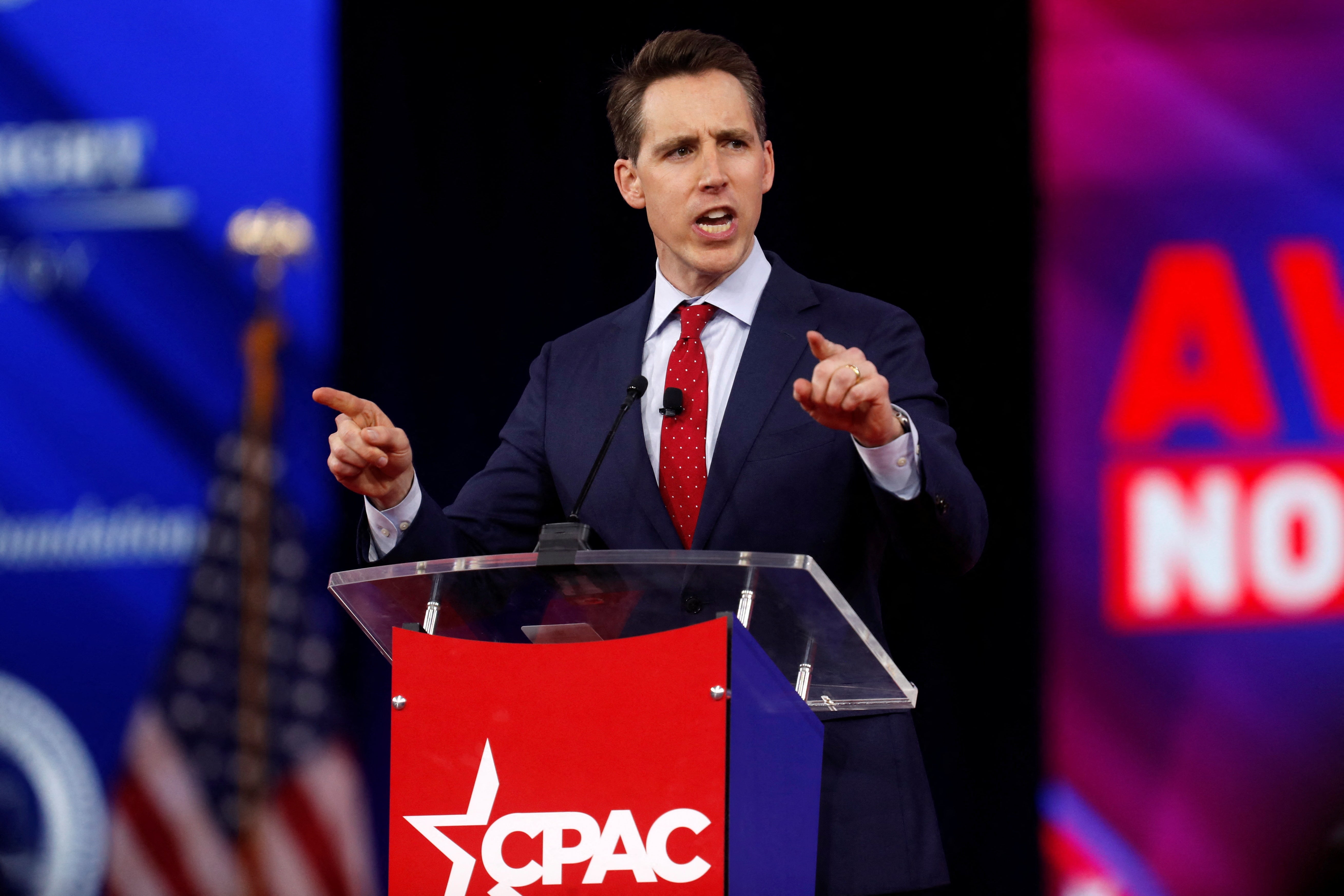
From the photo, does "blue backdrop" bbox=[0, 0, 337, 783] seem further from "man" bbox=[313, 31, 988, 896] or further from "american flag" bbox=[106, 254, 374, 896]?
"man" bbox=[313, 31, 988, 896]

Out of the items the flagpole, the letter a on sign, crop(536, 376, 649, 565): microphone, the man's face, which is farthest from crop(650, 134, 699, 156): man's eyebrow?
the flagpole

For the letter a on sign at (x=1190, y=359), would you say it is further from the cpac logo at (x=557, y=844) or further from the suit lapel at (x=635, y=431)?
the cpac logo at (x=557, y=844)

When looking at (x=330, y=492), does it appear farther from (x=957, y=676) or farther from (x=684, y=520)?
(x=684, y=520)

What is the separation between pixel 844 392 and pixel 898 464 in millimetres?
181

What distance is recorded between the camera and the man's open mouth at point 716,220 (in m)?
1.93

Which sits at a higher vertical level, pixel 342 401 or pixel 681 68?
pixel 681 68

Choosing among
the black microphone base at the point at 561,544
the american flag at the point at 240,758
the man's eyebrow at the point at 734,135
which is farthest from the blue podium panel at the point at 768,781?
the american flag at the point at 240,758

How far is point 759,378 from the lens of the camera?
5.77 ft

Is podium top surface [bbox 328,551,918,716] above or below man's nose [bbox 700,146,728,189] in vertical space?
below

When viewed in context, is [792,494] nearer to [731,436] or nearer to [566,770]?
[731,436]

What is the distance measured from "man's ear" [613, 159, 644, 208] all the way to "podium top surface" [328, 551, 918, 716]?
0.89 m

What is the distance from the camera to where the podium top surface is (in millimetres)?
1267

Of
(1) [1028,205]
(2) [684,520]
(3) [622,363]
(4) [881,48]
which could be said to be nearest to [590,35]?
(4) [881,48]

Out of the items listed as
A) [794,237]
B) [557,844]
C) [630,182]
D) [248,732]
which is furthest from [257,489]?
[557,844]
